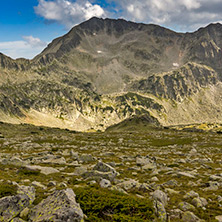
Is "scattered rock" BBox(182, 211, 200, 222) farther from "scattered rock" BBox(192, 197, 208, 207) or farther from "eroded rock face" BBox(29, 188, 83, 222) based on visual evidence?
"eroded rock face" BBox(29, 188, 83, 222)

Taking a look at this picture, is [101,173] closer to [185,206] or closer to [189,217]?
[185,206]

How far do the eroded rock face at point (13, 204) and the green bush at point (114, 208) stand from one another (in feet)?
8.44

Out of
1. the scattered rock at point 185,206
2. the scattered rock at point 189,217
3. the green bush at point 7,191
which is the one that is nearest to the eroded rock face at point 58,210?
the green bush at point 7,191

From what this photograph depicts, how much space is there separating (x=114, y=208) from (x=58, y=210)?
9.05 feet

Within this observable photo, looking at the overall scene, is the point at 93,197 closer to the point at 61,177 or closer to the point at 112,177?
the point at 112,177

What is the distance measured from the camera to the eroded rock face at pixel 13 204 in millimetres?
8868

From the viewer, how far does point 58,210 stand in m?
8.53

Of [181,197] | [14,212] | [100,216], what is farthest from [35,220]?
[181,197]

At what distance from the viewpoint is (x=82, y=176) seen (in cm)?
1809

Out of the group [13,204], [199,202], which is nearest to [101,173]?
[199,202]

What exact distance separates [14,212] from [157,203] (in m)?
7.23

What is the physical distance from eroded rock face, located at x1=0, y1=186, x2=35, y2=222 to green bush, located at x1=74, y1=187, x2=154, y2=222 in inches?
101

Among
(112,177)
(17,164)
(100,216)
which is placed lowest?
(17,164)

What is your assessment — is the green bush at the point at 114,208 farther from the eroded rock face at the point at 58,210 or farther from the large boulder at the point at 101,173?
the large boulder at the point at 101,173
